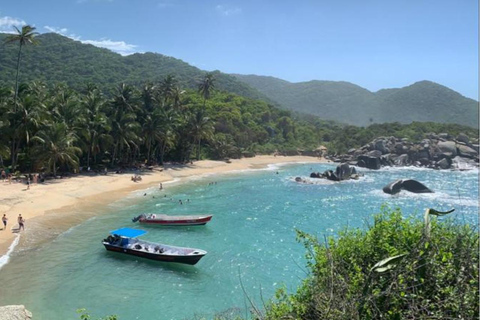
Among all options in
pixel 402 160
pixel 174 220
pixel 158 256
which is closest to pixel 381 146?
pixel 402 160

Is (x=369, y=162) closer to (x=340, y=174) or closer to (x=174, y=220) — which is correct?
(x=340, y=174)

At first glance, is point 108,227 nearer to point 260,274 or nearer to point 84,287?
point 84,287

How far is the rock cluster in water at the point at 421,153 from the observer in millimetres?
92438

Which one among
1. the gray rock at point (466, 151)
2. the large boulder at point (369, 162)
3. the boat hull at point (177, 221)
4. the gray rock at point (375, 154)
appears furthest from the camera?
the gray rock at point (375, 154)

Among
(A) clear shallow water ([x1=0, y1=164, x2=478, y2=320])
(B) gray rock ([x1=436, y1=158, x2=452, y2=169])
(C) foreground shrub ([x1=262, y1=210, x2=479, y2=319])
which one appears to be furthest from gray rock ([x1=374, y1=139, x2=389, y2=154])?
(C) foreground shrub ([x1=262, y1=210, x2=479, y2=319])

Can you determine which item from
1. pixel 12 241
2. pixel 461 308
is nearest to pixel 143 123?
pixel 12 241

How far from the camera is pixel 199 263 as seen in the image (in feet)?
87.1

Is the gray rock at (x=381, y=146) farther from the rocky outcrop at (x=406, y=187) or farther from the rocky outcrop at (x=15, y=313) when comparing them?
the rocky outcrop at (x=15, y=313)

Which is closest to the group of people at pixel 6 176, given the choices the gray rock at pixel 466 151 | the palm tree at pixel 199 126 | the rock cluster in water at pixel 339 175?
the palm tree at pixel 199 126

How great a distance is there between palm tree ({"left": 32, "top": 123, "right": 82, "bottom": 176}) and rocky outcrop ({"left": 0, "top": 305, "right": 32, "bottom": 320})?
108ft

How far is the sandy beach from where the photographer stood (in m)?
34.3

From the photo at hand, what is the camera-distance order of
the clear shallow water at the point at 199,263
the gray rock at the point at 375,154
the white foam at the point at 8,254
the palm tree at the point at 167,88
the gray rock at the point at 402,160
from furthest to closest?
the gray rock at the point at 402,160, the gray rock at the point at 375,154, the palm tree at the point at 167,88, the white foam at the point at 8,254, the clear shallow water at the point at 199,263

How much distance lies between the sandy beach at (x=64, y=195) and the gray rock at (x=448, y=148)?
71.8 metres

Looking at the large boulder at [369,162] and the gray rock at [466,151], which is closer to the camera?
the large boulder at [369,162]
